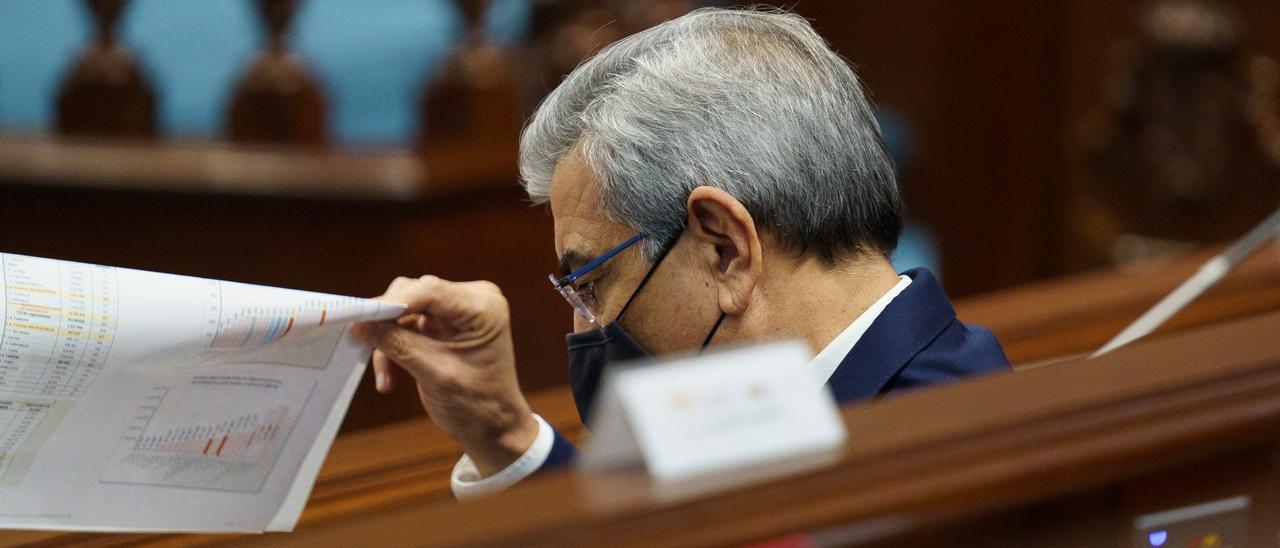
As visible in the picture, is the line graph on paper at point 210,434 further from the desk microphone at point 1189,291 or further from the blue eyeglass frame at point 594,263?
the desk microphone at point 1189,291

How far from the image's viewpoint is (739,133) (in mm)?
1614

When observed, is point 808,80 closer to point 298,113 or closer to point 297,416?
point 297,416

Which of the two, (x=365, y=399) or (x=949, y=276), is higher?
(x=949, y=276)

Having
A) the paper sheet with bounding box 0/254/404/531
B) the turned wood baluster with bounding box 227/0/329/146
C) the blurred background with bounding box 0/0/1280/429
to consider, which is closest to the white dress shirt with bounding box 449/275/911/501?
the paper sheet with bounding box 0/254/404/531

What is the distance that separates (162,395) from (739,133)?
661 millimetres

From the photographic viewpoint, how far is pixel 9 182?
11.5ft

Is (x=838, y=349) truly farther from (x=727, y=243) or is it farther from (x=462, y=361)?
(x=462, y=361)

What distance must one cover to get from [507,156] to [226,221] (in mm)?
661

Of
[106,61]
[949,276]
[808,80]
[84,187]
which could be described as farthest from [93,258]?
[949,276]

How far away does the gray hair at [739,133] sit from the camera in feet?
5.32

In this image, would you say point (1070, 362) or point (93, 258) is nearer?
point (1070, 362)

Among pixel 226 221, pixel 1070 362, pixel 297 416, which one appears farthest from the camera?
pixel 226 221

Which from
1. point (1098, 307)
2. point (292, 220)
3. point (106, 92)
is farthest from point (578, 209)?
point (106, 92)

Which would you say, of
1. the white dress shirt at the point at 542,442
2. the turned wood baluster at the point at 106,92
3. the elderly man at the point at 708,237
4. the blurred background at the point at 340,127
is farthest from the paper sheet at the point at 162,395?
the turned wood baluster at the point at 106,92
